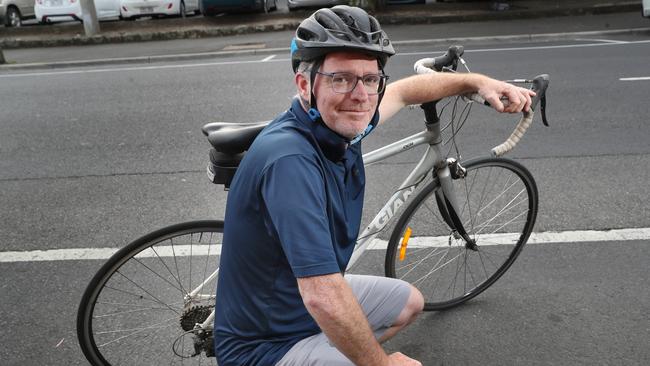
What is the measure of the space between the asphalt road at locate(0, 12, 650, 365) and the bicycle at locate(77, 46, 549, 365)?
225 mm

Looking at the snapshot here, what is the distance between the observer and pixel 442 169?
2.70 metres

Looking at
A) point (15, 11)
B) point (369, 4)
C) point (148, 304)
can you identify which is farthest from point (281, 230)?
point (15, 11)

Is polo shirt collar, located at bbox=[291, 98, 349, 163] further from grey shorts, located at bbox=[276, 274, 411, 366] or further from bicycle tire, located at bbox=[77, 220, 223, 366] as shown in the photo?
bicycle tire, located at bbox=[77, 220, 223, 366]

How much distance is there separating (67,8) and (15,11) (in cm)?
205

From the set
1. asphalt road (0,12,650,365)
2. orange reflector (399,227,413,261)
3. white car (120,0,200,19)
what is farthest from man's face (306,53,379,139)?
white car (120,0,200,19)

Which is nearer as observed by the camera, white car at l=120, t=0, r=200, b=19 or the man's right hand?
the man's right hand

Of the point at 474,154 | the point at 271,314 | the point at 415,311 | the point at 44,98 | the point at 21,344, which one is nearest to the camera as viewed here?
the point at 271,314

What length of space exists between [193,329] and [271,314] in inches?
31.2

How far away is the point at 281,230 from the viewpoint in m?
1.57

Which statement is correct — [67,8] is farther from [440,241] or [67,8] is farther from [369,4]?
[440,241]

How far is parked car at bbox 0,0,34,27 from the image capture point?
17.2m

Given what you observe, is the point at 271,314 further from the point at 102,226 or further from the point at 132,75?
the point at 132,75

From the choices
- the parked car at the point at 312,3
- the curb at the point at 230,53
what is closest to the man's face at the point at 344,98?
the curb at the point at 230,53

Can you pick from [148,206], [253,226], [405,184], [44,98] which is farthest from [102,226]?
[44,98]
